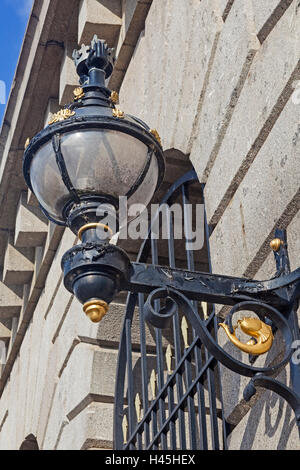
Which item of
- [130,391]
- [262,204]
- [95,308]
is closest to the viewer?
[95,308]

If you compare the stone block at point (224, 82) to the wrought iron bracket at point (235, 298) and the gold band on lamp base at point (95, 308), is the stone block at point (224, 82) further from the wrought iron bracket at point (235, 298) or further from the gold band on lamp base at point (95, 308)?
the gold band on lamp base at point (95, 308)

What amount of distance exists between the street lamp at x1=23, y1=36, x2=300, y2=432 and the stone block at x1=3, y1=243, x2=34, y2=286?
5041 millimetres

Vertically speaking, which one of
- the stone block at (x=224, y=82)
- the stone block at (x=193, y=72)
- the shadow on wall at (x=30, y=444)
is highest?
the shadow on wall at (x=30, y=444)

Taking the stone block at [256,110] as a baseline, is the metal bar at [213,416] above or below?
below

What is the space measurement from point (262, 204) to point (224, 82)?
764 millimetres

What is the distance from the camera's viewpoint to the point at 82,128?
2.99m

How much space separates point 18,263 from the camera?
8.08 meters

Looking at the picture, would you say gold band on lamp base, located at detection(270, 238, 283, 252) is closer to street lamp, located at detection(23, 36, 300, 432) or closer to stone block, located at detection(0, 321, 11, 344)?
street lamp, located at detection(23, 36, 300, 432)

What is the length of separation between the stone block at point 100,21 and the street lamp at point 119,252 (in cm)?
306

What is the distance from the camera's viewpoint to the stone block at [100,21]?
6004 mm

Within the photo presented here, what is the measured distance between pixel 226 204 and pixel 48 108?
348cm

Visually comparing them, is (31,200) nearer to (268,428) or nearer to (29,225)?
(29,225)

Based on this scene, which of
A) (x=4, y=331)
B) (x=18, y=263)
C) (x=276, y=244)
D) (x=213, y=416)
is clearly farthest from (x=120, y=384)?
(x=4, y=331)

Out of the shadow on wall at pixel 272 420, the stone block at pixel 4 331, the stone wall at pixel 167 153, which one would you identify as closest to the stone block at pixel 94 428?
the stone wall at pixel 167 153
